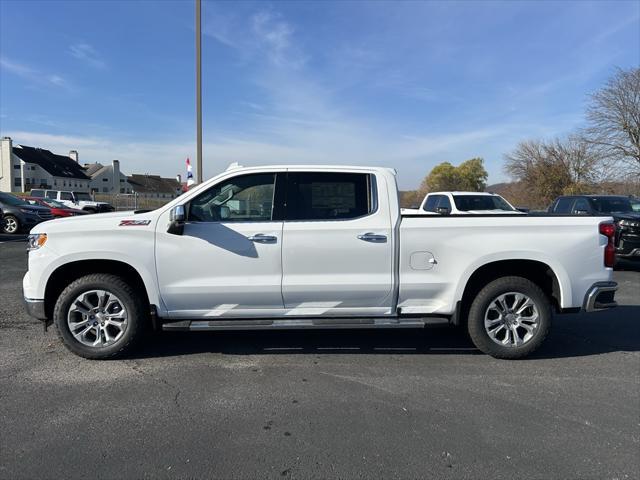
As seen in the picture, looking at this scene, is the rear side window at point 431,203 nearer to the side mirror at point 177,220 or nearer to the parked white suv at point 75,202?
the side mirror at point 177,220

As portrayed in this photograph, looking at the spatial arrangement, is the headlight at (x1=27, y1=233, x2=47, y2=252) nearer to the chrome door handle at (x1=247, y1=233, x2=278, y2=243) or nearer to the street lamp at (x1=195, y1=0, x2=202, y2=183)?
the chrome door handle at (x1=247, y1=233, x2=278, y2=243)

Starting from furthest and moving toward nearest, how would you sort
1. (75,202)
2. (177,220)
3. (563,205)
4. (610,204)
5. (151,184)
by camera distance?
1. (151,184)
2. (75,202)
3. (563,205)
4. (610,204)
5. (177,220)

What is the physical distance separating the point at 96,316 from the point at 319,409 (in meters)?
2.35

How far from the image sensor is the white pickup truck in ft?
13.9

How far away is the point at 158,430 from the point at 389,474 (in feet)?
5.26

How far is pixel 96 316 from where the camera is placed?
431 centimetres

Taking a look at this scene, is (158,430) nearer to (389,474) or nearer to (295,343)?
(389,474)

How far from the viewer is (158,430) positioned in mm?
3146

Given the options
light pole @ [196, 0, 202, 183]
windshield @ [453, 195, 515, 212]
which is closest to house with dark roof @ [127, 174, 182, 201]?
light pole @ [196, 0, 202, 183]

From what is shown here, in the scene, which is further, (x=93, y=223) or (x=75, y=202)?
(x=75, y=202)

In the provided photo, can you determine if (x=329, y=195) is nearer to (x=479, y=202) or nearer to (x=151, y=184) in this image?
(x=479, y=202)

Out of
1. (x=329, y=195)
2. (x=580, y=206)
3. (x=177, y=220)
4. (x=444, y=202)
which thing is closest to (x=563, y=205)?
(x=580, y=206)

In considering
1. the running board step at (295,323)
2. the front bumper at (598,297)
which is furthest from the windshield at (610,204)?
the running board step at (295,323)

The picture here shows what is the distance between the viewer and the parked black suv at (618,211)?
381 inches
